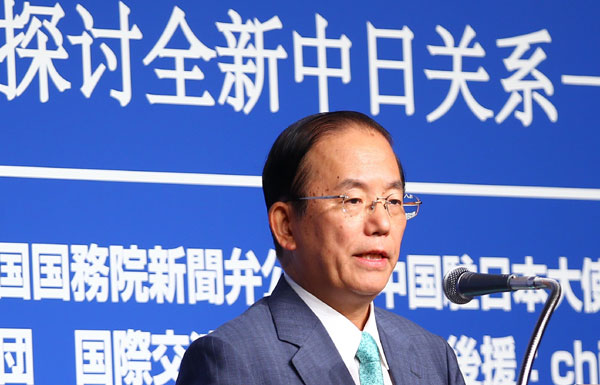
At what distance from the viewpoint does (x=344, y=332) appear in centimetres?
220

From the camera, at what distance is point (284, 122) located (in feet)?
11.6

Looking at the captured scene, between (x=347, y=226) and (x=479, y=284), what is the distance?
278 millimetres

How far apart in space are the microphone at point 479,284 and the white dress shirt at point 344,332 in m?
0.20

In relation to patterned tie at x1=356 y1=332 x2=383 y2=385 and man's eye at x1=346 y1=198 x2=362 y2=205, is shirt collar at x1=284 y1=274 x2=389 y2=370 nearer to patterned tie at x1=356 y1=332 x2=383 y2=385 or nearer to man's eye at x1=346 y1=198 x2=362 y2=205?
patterned tie at x1=356 y1=332 x2=383 y2=385

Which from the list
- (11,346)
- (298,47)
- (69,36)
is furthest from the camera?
(298,47)

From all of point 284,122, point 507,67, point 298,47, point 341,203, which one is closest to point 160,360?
point 284,122

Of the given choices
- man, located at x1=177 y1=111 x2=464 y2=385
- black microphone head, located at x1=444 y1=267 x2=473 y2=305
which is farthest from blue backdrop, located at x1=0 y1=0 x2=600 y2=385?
black microphone head, located at x1=444 y1=267 x2=473 y2=305

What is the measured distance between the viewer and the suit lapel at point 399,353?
2199mm

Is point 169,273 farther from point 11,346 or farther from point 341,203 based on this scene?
point 341,203

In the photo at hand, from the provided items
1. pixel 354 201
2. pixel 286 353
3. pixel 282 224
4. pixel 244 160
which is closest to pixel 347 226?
pixel 354 201

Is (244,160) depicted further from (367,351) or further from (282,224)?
(367,351)

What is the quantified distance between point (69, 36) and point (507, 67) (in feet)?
4.75

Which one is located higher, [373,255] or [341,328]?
[373,255]

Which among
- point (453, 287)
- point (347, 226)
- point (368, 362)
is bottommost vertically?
point (368, 362)
